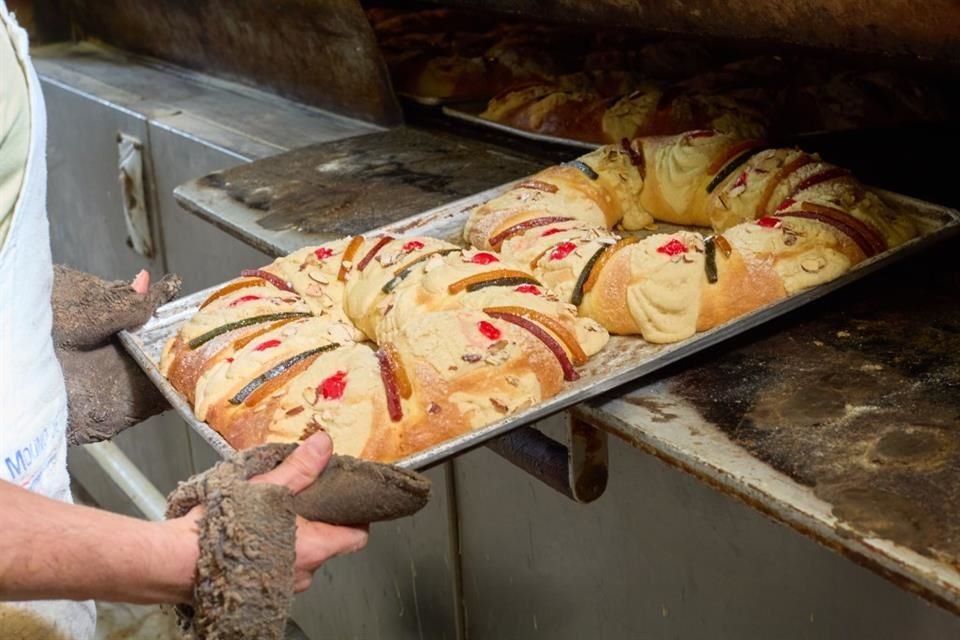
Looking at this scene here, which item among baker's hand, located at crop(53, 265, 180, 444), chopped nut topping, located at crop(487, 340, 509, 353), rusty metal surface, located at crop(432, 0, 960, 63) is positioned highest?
rusty metal surface, located at crop(432, 0, 960, 63)

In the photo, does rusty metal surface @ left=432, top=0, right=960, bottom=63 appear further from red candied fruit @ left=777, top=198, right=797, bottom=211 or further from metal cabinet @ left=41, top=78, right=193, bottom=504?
metal cabinet @ left=41, top=78, right=193, bottom=504

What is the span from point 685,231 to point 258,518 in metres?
0.91

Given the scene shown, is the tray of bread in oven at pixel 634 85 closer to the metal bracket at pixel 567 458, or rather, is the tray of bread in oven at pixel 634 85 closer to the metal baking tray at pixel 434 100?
the metal baking tray at pixel 434 100

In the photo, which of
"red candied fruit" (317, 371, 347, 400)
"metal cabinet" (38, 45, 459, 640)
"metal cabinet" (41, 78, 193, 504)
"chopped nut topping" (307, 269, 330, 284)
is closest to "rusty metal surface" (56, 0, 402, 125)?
"metal cabinet" (38, 45, 459, 640)

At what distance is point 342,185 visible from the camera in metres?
2.20

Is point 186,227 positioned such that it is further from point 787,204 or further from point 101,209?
point 787,204

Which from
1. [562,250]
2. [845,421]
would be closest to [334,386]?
[562,250]

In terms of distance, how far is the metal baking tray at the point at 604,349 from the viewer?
116 cm

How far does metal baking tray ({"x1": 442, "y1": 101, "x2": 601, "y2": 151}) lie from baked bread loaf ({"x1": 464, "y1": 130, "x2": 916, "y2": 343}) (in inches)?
10.3

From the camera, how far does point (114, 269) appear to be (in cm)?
321

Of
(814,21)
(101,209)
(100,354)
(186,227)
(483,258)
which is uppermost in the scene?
(814,21)

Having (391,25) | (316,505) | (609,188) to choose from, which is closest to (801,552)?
(316,505)

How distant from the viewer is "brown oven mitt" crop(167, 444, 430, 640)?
0.99m

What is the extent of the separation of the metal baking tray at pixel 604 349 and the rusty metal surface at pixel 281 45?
A: 857mm
